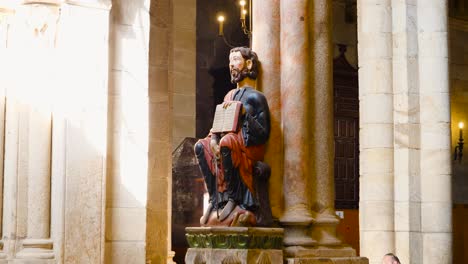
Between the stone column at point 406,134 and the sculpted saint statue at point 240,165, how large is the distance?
14.2ft

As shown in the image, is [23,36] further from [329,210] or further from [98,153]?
A: [329,210]

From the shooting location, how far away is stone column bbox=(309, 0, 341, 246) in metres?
10.1

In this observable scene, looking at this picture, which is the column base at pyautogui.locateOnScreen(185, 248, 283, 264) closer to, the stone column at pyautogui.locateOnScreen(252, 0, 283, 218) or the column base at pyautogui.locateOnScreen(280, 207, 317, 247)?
the column base at pyautogui.locateOnScreen(280, 207, 317, 247)

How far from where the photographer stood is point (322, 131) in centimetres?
1030

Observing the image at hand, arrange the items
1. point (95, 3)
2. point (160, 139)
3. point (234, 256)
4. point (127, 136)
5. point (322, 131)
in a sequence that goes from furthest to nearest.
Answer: point (160, 139) → point (127, 136) → point (95, 3) → point (322, 131) → point (234, 256)

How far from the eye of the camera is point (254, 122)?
383 inches

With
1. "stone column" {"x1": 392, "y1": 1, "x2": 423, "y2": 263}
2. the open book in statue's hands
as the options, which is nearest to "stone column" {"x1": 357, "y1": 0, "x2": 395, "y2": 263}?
"stone column" {"x1": 392, "y1": 1, "x2": 423, "y2": 263}

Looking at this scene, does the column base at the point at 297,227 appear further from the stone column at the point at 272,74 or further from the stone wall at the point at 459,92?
the stone wall at the point at 459,92

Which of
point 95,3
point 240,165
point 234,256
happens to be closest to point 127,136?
point 95,3

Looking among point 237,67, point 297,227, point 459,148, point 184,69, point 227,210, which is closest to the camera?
point 227,210

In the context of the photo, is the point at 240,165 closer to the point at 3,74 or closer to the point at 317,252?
the point at 317,252

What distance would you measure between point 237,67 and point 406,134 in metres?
4.56

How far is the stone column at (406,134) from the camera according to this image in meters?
13.6

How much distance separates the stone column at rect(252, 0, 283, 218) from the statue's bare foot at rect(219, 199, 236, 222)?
25.4 inches
